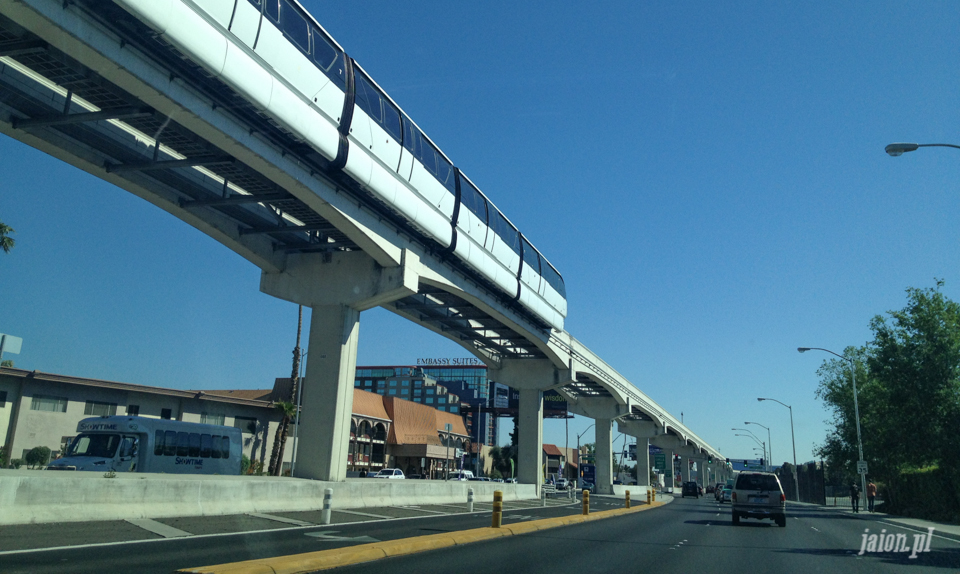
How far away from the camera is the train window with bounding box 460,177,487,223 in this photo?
28297 millimetres

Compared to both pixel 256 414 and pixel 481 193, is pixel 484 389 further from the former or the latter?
pixel 481 193

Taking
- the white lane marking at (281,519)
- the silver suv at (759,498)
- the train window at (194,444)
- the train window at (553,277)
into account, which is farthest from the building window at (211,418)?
the silver suv at (759,498)

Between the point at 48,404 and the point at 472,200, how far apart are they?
1119 inches

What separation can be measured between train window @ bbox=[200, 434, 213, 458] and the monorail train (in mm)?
12605

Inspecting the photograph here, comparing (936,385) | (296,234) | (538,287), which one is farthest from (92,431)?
(936,385)

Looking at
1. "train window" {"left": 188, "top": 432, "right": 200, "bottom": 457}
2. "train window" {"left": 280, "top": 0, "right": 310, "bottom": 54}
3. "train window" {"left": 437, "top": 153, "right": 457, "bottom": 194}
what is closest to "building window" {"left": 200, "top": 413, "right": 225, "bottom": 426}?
"train window" {"left": 188, "top": 432, "right": 200, "bottom": 457}

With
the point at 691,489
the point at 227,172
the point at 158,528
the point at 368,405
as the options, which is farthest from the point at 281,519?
the point at 691,489

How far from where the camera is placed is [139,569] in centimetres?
856

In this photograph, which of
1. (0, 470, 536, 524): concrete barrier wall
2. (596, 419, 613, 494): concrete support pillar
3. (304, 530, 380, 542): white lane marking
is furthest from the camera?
(596, 419, 613, 494): concrete support pillar

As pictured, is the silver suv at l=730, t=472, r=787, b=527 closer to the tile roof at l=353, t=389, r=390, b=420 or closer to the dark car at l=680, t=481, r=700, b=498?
the dark car at l=680, t=481, r=700, b=498

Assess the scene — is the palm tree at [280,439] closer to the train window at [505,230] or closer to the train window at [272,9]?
the train window at [505,230]

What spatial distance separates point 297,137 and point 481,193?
14161 millimetres

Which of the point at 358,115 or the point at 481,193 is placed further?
the point at 481,193

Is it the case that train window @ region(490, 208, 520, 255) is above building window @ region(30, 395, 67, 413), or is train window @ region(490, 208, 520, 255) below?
above
